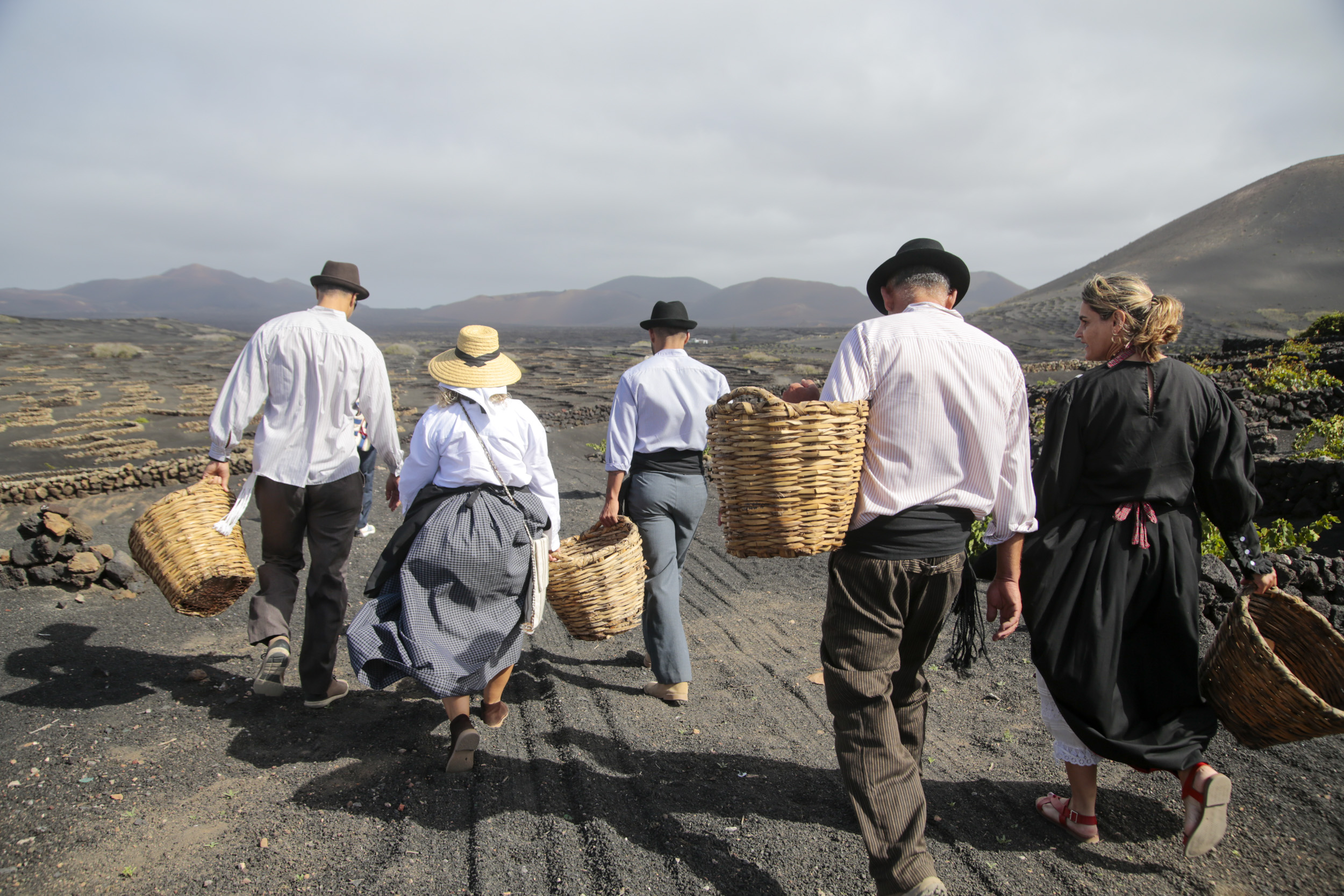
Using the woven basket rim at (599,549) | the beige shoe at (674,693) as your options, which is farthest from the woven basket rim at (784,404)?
the beige shoe at (674,693)

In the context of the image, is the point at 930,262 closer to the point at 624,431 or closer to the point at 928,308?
the point at 928,308

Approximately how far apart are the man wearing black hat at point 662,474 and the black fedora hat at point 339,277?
143 cm

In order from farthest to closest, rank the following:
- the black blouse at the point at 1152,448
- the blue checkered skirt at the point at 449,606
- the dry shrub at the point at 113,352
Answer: the dry shrub at the point at 113,352
the blue checkered skirt at the point at 449,606
the black blouse at the point at 1152,448

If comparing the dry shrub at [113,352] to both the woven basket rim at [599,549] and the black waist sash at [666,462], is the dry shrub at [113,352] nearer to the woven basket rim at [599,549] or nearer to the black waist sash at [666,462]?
the woven basket rim at [599,549]

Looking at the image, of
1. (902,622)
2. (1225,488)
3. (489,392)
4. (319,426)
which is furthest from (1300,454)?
(319,426)

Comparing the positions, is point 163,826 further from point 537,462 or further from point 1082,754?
point 1082,754

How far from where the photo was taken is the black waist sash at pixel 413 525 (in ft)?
9.46

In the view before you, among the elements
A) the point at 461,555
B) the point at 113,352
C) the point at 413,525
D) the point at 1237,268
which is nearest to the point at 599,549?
the point at 461,555

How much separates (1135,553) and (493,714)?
2.56 meters

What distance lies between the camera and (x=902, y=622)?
2145mm

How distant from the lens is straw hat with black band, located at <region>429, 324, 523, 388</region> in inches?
118

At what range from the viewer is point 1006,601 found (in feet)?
7.45

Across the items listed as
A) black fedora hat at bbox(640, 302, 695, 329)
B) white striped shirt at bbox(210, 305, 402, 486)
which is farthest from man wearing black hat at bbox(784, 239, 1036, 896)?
white striped shirt at bbox(210, 305, 402, 486)

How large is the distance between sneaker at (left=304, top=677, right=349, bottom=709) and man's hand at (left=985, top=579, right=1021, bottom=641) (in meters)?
2.95
